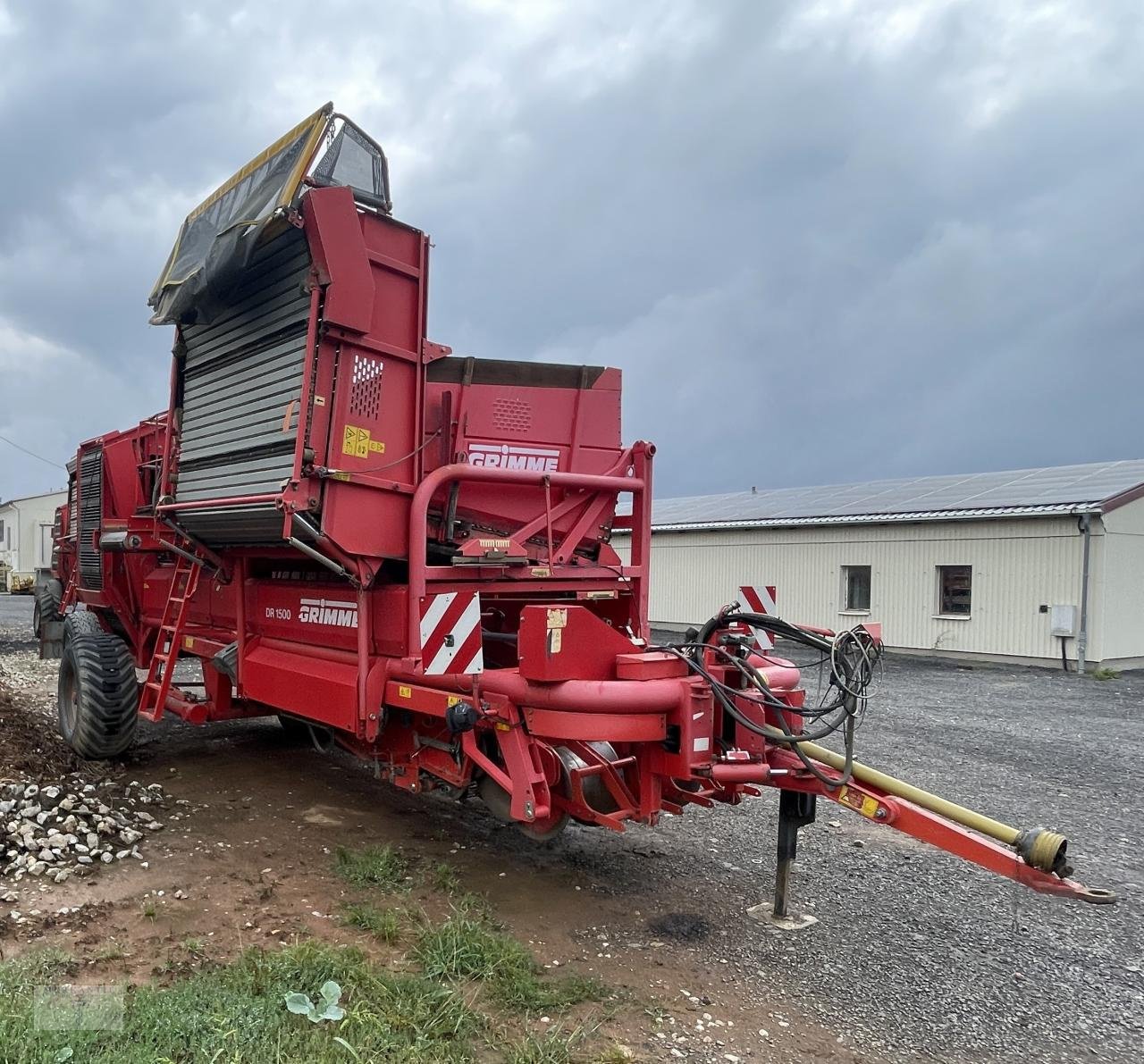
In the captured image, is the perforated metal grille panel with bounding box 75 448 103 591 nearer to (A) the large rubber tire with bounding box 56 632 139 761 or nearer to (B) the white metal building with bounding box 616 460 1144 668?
(A) the large rubber tire with bounding box 56 632 139 761

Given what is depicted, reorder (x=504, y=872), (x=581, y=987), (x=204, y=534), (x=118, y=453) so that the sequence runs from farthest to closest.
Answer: (x=118, y=453)
(x=204, y=534)
(x=504, y=872)
(x=581, y=987)

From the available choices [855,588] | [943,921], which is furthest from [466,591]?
[855,588]

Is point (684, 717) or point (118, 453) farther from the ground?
point (118, 453)

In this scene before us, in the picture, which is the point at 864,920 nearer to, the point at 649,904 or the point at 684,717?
the point at 649,904

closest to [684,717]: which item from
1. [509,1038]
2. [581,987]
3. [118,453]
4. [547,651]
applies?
[547,651]

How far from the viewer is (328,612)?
4.86m

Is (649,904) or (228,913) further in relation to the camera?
(649,904)

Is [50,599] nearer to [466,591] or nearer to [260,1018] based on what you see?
[466,591]

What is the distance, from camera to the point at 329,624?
4852 mm

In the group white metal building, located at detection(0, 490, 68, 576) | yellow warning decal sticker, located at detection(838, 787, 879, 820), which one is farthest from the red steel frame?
white metal building, located at detection(0, 490, 68, 576)

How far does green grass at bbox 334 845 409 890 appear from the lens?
14.3 feet

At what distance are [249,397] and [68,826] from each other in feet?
7.90

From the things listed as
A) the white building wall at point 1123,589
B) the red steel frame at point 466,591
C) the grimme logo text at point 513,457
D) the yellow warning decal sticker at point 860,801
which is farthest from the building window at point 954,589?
the yellow warning decal sticker at point 860,801

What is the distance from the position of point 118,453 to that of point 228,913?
484 centimetres
